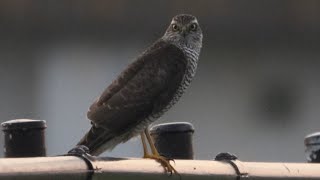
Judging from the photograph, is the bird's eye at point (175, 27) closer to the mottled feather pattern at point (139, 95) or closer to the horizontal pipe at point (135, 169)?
the mottled feather pattern at point (139, 95)

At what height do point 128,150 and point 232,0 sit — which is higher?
point 232,0

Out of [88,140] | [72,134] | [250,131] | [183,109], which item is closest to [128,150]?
[72,134]

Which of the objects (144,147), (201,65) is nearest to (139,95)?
(144,147)

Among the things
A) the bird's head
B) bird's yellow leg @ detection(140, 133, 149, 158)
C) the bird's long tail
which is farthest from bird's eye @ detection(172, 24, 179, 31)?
the bird's long tail

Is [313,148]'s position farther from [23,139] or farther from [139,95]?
[23,139]

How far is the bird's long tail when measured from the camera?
526cm

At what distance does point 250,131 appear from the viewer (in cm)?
1436

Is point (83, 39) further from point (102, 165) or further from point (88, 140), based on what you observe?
Answer: point (102, 165)

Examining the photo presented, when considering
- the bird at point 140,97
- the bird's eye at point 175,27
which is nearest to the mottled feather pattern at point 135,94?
the bird at point 140,97

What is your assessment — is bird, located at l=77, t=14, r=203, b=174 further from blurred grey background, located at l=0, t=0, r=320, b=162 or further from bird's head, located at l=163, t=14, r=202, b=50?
blurred grey background, located at l=0, t=0, r=320, b=162

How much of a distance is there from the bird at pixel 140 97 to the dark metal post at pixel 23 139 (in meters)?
0.45

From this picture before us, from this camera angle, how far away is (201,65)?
14000 millimetres

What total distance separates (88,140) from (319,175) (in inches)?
44.7

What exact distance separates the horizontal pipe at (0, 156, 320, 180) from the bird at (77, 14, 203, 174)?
69cm
